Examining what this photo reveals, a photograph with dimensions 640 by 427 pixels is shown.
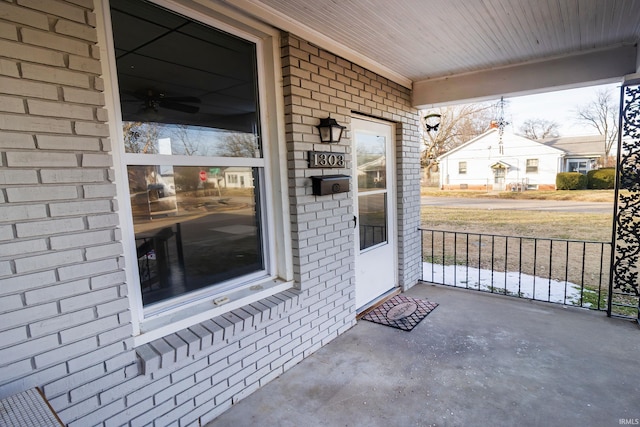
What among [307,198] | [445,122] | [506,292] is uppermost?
[445,122]

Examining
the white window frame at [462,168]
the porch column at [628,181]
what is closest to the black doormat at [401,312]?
the porch column at [628,181]

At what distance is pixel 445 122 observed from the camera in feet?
64.2

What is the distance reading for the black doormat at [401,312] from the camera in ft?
10.1

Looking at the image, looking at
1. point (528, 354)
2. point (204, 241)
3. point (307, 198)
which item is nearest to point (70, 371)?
point (204, 241)

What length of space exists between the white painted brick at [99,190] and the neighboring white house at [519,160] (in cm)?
2186

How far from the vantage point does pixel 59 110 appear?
130 cm

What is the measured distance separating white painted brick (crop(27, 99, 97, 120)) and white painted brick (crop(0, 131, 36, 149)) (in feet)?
0.12

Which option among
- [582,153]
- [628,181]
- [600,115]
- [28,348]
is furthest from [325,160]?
[600,115]

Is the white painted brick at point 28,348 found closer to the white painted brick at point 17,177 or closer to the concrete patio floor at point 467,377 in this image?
the white painted brick at point 17,177

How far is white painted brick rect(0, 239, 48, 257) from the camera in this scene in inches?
46.9

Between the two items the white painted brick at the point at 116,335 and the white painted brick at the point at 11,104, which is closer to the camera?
the white painted brick at the point at 11,104

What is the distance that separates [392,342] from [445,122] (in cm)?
1942

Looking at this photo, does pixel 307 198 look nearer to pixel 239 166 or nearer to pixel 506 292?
pixel 239 166

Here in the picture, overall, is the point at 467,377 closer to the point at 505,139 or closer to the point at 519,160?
the point at 519,160
